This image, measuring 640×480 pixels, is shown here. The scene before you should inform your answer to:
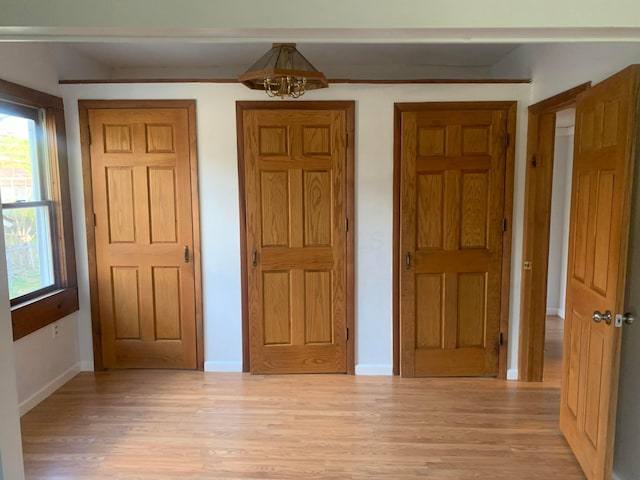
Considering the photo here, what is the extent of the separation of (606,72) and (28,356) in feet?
12.6

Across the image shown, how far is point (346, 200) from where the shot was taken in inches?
130

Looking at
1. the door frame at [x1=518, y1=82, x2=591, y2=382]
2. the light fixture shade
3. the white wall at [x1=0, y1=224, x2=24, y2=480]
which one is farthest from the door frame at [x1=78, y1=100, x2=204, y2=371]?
the door frame at [x1=518, y1=82, x2=591, y2=382]

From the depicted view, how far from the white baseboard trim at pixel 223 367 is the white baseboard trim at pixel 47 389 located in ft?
3.29

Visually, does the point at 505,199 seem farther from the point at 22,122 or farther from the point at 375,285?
the point at 22,122

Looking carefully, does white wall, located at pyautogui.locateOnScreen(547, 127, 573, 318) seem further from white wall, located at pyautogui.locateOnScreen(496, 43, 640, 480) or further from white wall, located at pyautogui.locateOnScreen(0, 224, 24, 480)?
white wall, located at pyautogui.locateOnScreen(0, 224, 24, 480)

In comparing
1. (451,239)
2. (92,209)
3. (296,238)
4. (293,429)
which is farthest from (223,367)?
(451,239)

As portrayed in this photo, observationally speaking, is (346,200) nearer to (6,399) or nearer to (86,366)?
(6,399)

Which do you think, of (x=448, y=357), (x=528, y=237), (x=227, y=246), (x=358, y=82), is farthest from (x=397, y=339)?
(x=358, y=82)

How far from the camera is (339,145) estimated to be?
325cm

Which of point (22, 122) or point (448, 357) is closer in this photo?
point (22, 122)

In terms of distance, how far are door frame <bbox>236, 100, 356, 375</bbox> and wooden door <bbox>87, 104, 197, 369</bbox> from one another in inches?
15.1

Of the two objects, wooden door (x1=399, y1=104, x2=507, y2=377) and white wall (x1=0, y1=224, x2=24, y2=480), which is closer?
white wall (x1=0, y1=224, x2=24, y2=480)

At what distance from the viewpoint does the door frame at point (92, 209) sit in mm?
3260

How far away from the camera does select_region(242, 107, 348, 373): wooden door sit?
128 inches
